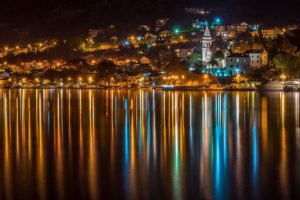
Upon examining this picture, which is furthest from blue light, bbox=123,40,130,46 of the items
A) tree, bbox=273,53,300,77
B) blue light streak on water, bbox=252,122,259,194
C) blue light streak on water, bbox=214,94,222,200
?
blue light streak on water, bbox=252,122,259,194

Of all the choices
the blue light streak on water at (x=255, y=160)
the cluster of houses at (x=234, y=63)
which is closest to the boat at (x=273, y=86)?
the cluster of houses at (x=234, y=63)

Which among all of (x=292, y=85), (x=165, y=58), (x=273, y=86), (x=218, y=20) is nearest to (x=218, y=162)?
(x=273, y=86)

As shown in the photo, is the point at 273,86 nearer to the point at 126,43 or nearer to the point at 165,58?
the point at 165,58

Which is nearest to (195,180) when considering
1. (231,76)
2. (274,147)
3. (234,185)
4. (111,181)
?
(234,185)

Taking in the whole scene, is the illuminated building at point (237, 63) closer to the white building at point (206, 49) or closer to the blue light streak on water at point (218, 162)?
the white building at point (206, 49)

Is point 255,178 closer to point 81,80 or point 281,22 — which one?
point 81,80
